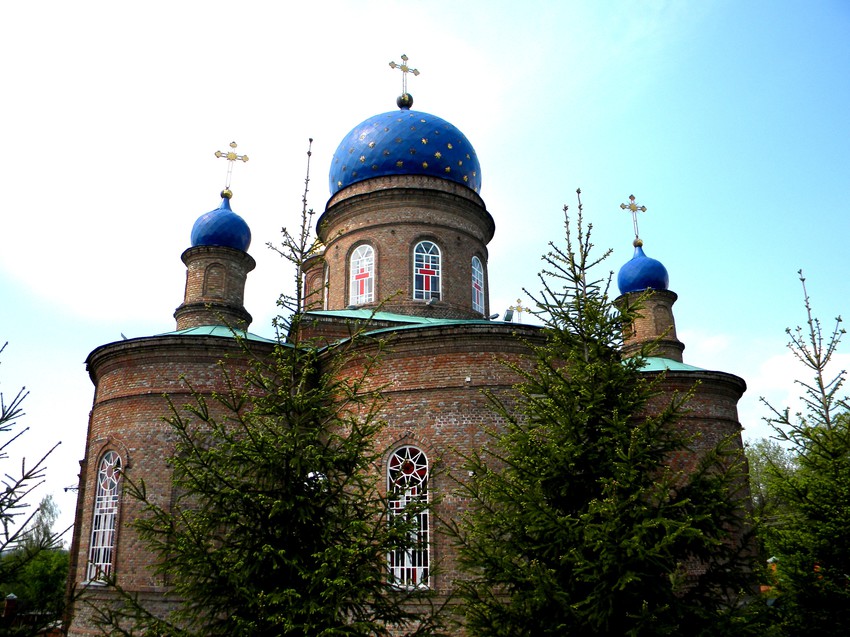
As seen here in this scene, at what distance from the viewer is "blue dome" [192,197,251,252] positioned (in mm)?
16922

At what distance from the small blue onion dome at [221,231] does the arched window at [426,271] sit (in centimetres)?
469

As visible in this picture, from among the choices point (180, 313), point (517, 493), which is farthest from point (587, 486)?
point (180, 313)

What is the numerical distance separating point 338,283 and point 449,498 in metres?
7.87

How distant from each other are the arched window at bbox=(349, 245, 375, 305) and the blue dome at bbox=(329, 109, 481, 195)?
197cm

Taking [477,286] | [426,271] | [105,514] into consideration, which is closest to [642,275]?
[477,286]

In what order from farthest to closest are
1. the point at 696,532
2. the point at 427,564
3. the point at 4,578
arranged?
1. the point at 427,564
2. the point at 696,532
3. the point at 4,578

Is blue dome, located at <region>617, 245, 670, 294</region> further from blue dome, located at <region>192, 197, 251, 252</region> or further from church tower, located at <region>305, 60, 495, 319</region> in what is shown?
blue dome, located at <region>192, 197, 251, 252</region>

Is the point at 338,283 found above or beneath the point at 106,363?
above

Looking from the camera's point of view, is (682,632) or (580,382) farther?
(580,382)

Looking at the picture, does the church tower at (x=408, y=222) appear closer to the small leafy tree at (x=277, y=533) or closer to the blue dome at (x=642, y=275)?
the blue dome at (x=642, y=275)

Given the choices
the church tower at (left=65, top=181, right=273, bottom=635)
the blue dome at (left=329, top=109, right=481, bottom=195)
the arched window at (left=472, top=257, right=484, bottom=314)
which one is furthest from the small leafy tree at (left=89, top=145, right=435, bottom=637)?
the blue dome at (left=329, top=109, right=481, bottom=195)

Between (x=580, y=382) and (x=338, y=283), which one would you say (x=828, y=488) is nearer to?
(x=580, y=382)

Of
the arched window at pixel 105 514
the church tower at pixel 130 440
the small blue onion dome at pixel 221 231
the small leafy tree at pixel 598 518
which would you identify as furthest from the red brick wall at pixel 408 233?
the small leafy tree at pixel 598 518

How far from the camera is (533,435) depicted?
632 centimetres
